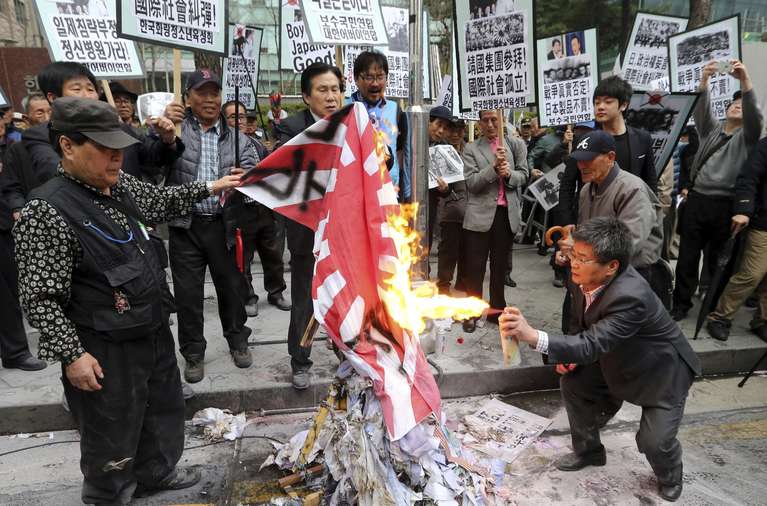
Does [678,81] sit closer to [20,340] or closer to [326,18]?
[326,18]

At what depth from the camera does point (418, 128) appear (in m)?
4.26

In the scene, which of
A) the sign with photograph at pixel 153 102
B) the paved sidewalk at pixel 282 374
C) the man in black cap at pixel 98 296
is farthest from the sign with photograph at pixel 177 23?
the paved sidewalk at pixel 282 374

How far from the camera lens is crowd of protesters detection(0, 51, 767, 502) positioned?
8.12ft

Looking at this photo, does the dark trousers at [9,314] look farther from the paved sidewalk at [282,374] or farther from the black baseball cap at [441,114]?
the black baseball cap at [441,114]

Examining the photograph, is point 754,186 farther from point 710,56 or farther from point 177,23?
point 177,23

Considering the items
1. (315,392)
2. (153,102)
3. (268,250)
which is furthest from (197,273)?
(153,102)

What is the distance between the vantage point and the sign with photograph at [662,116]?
5.04m

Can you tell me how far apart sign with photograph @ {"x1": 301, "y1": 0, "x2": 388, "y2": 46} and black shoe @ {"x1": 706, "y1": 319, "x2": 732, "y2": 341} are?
4.68m

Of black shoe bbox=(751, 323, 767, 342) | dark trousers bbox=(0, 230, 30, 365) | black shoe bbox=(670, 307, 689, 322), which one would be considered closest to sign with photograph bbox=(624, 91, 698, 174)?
black shoe bbox=(670, 307, 689, 322)

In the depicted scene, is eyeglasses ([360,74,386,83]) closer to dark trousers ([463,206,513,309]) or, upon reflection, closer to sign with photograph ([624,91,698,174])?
dark trousers ([463,206,513,309])

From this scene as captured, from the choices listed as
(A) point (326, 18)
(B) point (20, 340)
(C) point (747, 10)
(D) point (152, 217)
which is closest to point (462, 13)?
(A) point (326, 18)

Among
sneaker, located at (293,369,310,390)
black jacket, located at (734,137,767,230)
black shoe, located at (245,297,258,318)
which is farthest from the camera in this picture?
black shoe, located at (245,297,258,318)

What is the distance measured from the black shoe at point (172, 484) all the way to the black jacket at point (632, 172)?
3850 mm

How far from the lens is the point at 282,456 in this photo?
131 inches
